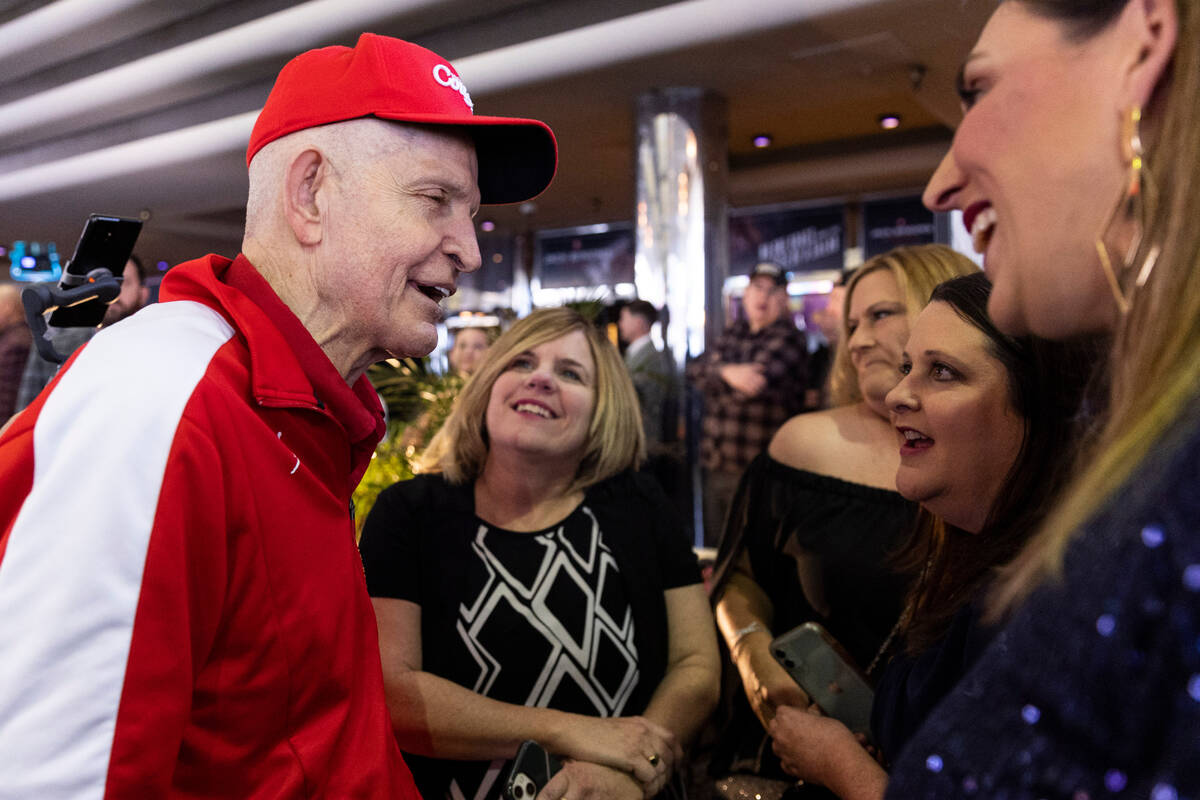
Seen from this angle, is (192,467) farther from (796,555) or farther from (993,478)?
(796,555)

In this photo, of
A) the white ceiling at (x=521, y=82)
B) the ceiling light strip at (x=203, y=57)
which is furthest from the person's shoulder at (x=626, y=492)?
the ceiling light strip at (x=203, y=57)

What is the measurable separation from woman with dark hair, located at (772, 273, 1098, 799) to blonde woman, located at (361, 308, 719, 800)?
0.47m

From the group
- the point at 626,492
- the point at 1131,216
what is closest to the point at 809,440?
the point at 626,492

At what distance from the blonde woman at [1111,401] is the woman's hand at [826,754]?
2.20 feet

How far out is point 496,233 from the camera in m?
11.3

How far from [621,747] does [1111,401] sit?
1.23 metres

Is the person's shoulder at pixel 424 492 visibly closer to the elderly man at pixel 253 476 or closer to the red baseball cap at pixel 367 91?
the elderly man at pixel 253 476

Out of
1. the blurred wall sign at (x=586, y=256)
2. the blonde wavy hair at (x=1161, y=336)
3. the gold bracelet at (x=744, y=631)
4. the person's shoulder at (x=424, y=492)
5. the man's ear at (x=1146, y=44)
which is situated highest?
the blurred wall sign at (x=586, y=256)

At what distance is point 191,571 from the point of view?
79 cm

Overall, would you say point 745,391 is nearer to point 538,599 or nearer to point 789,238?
point 538,599

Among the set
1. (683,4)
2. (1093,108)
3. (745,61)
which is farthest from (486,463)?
(745,61)

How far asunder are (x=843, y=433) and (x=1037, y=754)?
1.56 metres

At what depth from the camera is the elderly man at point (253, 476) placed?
0.71 m

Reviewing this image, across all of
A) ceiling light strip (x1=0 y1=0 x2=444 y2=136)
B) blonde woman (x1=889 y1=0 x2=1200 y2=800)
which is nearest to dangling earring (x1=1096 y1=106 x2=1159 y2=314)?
blonde woman (x1=889 y1=0 x2=1200 y2=800)
